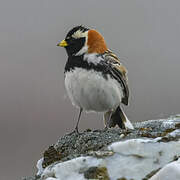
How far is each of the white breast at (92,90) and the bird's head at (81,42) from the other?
487mm

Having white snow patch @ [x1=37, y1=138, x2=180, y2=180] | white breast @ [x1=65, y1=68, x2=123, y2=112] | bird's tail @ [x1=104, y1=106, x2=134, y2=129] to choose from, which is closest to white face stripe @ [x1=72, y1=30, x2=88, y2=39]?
white breast @ [x1=65, y1=68, x2=123, y2=112]

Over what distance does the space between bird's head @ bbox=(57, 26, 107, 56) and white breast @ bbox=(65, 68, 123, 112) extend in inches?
19.2

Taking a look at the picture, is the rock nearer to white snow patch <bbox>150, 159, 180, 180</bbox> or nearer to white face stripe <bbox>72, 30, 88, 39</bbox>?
white snow patch <bbox>150, 159, 180, 180</bbox>

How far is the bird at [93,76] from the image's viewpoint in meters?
5.76

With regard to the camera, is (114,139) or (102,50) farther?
(102,50)

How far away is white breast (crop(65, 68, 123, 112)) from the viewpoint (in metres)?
5.72

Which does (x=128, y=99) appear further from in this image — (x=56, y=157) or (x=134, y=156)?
(x=134, y=156)

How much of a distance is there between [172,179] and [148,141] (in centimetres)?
74

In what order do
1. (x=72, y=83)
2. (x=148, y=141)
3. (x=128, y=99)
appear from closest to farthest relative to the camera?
(x=148, y=141) < (x=72, y=83) < (x=128, y=99)

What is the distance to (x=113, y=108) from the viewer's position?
6.45 meters

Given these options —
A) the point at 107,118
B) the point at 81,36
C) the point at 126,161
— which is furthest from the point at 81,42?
the point at 126,161

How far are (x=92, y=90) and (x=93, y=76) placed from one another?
223 mm

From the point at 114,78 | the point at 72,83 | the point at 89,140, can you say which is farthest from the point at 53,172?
the point at 114,78

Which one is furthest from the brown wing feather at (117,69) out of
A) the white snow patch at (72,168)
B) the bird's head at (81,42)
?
the white snow patch at (72,168)
